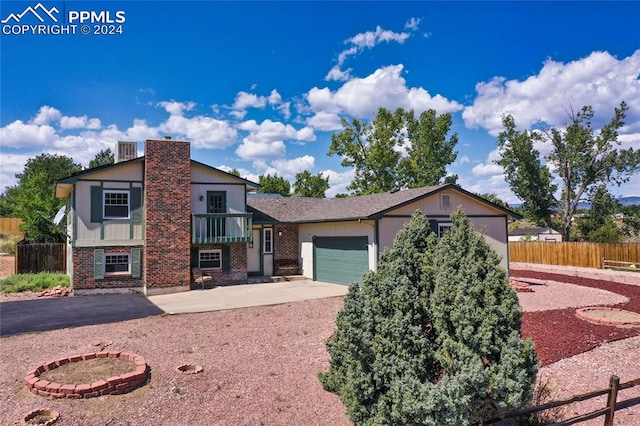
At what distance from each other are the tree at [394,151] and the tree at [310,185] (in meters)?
18.5

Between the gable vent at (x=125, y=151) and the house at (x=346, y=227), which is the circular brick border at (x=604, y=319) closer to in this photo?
the house at (x=346, y=227)

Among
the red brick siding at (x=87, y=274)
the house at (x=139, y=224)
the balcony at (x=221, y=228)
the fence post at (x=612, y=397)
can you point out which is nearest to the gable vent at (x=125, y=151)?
the house at (x=139, y=224)

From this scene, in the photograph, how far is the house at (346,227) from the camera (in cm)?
1571

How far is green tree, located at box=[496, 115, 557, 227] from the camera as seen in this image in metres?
35.2

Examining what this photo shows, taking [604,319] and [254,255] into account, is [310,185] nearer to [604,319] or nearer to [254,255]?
[254,255]

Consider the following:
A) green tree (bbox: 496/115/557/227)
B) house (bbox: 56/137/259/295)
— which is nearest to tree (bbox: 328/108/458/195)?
green tree (bbox: 496/115/557/227)

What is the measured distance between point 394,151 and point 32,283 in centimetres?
2693

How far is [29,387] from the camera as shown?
5.87 metres

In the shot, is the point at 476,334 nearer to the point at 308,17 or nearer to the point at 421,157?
the point at 308,17

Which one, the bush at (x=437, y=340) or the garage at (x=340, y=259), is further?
the garage at (x=340, y=259)

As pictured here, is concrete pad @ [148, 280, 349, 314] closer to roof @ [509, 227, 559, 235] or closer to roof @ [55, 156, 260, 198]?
roof @ [55, 156, 260, 198]

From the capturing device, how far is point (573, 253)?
24031 millimetres

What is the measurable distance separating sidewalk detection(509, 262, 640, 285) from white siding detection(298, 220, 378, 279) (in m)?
12.0

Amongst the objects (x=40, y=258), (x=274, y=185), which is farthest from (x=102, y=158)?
(x=40, y=258)
